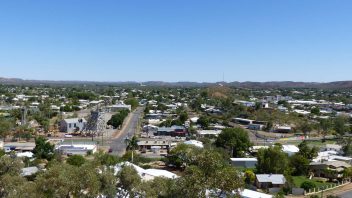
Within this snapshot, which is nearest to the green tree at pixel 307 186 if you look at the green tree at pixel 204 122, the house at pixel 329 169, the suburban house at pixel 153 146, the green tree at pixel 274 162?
the green tree at pixel 274 162

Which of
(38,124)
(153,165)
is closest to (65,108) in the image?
(38,124)

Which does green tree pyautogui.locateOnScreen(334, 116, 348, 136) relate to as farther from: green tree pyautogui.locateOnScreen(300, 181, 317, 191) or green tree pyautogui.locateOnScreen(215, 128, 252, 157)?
green tree pyautogui.locateOnScreen(300, 181, 317, 191)

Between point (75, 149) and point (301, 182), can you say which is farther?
point (75, 149)

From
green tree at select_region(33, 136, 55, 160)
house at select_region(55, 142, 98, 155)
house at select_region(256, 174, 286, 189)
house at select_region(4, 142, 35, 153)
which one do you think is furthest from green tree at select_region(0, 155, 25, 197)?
house at select_region(4, 142, 35, 153)

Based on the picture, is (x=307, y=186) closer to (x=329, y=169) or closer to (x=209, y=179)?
(x=329, y=169)

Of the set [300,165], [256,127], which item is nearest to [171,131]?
[256,127]
